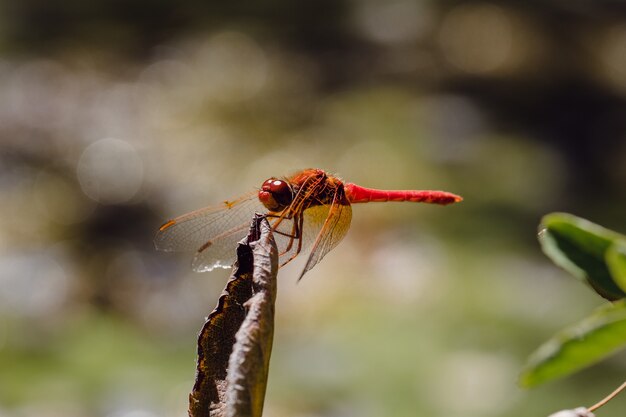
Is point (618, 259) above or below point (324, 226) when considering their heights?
below

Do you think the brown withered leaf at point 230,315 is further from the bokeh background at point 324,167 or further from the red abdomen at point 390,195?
the bokeh background at point 324,167

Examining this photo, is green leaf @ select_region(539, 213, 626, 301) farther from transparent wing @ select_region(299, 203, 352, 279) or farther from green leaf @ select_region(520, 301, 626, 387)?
transparent wing @ select_region(299, 203, 352, 279)

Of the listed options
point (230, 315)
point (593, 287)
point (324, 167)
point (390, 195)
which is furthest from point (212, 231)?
point (324, 167)

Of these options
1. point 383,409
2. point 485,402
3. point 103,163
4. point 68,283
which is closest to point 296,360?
point 383,409

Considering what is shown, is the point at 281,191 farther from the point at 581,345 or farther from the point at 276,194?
the point at 581,345

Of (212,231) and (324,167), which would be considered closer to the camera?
(212,231)

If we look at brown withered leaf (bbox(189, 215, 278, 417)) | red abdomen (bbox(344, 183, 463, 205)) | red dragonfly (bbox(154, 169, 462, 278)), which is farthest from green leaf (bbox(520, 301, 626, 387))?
red abdomen (bbox(344, 183, 463, 205))

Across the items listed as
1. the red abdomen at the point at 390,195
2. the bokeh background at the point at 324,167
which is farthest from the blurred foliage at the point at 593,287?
the bokeh background at the point at 324,167
